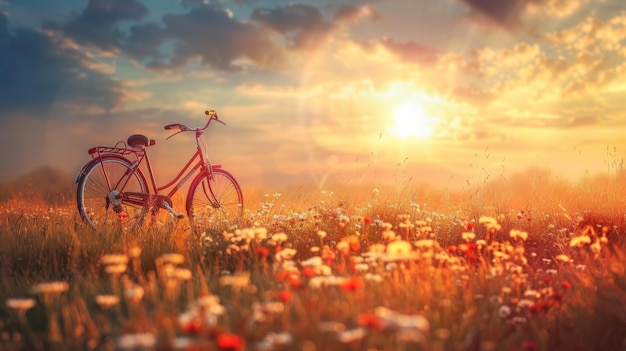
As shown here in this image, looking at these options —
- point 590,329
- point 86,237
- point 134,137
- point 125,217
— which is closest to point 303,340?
point 590,329

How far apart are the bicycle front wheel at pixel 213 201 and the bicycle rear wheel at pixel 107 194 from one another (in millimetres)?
868

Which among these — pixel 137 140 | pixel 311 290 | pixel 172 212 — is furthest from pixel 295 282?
pixel 137 140

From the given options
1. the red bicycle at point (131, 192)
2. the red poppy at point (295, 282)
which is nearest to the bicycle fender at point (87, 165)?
the red bicycle at point (131, 192)

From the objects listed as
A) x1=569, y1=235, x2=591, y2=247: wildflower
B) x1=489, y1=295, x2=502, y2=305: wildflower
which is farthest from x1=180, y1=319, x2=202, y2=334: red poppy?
x1=569, y1=235, x2=591, y2=247: wildflower

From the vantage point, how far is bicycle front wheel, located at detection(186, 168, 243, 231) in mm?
9609

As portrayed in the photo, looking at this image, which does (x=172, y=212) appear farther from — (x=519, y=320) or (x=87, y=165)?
(x=519, y=320)

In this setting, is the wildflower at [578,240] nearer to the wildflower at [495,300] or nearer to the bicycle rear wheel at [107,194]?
the wildflower at [495,300]

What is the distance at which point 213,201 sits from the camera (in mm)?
10266

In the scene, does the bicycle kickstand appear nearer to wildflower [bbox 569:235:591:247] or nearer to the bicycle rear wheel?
the bicycle rear wheel

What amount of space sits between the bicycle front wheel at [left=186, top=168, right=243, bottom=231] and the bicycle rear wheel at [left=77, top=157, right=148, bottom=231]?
868 millimetres

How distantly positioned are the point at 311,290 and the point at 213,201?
5539mm

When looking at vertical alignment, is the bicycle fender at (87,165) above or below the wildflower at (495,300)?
above

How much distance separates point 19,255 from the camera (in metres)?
7.37

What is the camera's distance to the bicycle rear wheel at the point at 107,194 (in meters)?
8.86
